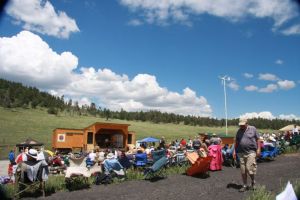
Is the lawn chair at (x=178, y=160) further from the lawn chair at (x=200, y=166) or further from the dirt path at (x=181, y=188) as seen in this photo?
the dirt path at (x=181, y=188)

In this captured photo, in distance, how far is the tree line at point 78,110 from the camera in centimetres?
9981

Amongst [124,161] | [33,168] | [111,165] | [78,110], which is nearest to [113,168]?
[111,165]

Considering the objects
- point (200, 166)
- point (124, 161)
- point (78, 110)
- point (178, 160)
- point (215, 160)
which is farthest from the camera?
point (78, 110)

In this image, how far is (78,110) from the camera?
11319cm

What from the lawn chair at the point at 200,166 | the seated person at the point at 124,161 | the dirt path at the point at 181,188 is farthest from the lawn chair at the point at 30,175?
the lawn chair at the point at 200,166

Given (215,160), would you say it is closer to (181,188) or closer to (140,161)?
(140,161)

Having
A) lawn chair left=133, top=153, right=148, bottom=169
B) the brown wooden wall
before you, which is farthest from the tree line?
lawn chair left=133, top=153, right=148, bottom=169

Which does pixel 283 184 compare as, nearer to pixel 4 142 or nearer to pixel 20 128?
pixel 4 142

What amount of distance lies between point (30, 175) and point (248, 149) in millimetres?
5190

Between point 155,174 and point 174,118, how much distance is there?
118413 mm

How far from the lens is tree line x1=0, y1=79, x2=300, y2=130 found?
99812 millimetres

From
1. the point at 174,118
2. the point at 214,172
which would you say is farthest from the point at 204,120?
the point at 214,172

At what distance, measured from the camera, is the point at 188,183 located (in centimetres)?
998

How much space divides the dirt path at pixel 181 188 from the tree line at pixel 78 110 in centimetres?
8505
